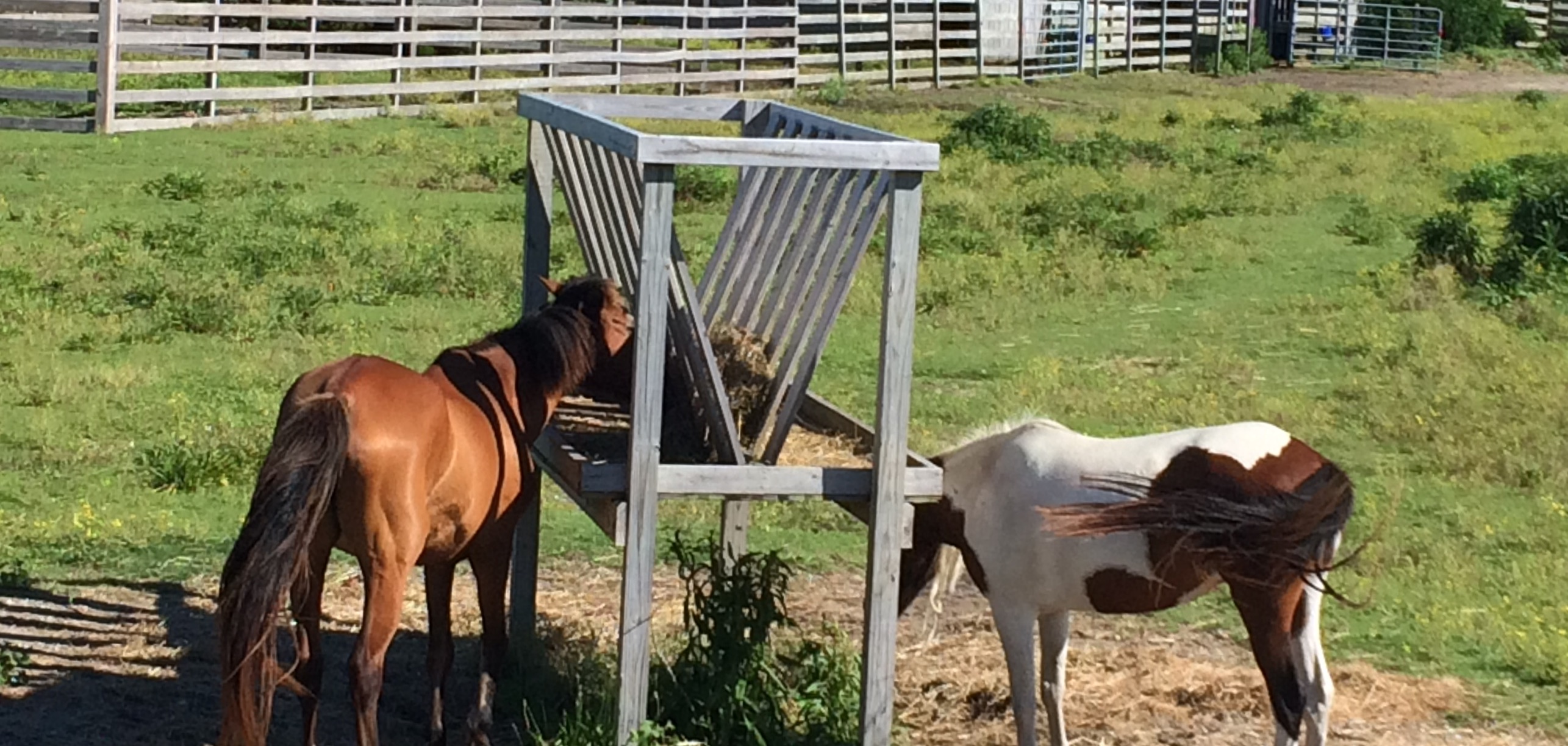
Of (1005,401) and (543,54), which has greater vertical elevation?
(543,54)

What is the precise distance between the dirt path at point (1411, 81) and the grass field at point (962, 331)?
486 inches

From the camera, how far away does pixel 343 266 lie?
13805 millimetres

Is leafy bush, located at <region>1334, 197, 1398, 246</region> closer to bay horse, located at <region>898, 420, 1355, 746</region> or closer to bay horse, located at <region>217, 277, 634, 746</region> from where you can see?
bay horse, located at <region>898, 420, 1355, 746</region>

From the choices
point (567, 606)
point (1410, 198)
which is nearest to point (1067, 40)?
point (1410, 198)

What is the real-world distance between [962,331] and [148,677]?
7.53 meters

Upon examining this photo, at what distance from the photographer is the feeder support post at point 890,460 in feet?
18.6

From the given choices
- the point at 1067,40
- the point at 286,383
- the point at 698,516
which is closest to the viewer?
the point at 698,516

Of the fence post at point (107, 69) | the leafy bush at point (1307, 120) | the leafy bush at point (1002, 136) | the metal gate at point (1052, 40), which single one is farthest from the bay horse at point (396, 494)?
the metal gate at point (1052, 40)

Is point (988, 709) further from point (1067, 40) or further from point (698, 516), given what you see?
point (1067, 40)

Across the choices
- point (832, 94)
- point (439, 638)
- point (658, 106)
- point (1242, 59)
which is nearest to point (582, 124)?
point (658, 106)

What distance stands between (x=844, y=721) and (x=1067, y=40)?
104ft

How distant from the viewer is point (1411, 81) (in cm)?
3597

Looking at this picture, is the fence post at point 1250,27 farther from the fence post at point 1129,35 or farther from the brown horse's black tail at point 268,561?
the brown horse's black tail at point 268,561

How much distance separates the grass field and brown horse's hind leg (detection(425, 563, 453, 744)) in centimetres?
200
